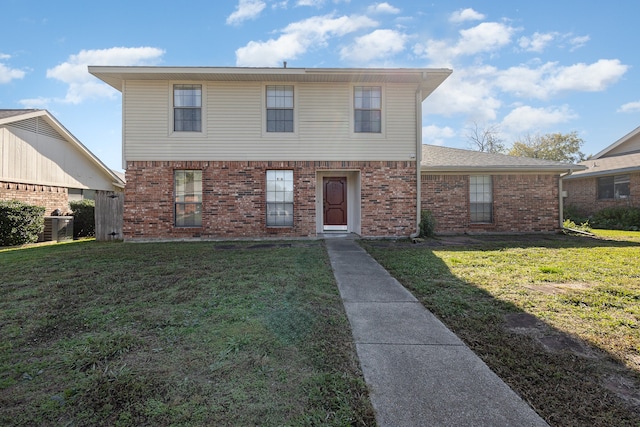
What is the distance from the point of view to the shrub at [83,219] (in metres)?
12.4

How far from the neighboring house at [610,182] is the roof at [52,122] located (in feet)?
78.9

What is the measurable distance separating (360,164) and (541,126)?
118 ft

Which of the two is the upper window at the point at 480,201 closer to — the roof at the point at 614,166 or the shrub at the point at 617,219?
the roof at the point at 614,166

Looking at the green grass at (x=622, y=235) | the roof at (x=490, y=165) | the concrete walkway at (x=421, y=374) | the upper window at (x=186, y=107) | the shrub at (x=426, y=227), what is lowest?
the concrete walkway at (x=421, y=374)

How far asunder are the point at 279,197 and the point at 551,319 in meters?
7.58

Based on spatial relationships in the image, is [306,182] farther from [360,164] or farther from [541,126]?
[541,126]

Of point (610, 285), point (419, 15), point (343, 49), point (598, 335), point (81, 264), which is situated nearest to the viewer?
point (598, 335)

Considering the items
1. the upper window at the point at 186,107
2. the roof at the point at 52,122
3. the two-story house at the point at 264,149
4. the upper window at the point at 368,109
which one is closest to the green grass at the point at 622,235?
the two-story house at the point at 264,149

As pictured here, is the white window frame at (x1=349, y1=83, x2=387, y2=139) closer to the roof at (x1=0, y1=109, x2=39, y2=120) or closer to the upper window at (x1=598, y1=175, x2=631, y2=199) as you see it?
the roof at (x1=0, y1=109, x2=39, y2=120)

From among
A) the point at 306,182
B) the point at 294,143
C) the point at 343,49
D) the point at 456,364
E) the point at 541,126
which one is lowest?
the point at 456,364

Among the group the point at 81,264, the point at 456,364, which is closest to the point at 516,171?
the point at 456,364

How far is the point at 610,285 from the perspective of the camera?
4.45 m

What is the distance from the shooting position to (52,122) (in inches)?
537

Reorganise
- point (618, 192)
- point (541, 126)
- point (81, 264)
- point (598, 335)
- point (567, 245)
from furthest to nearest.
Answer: point (541, 126) < point (618, 192) < point (567, 245) < point (81, 264) < point (598, 335)
